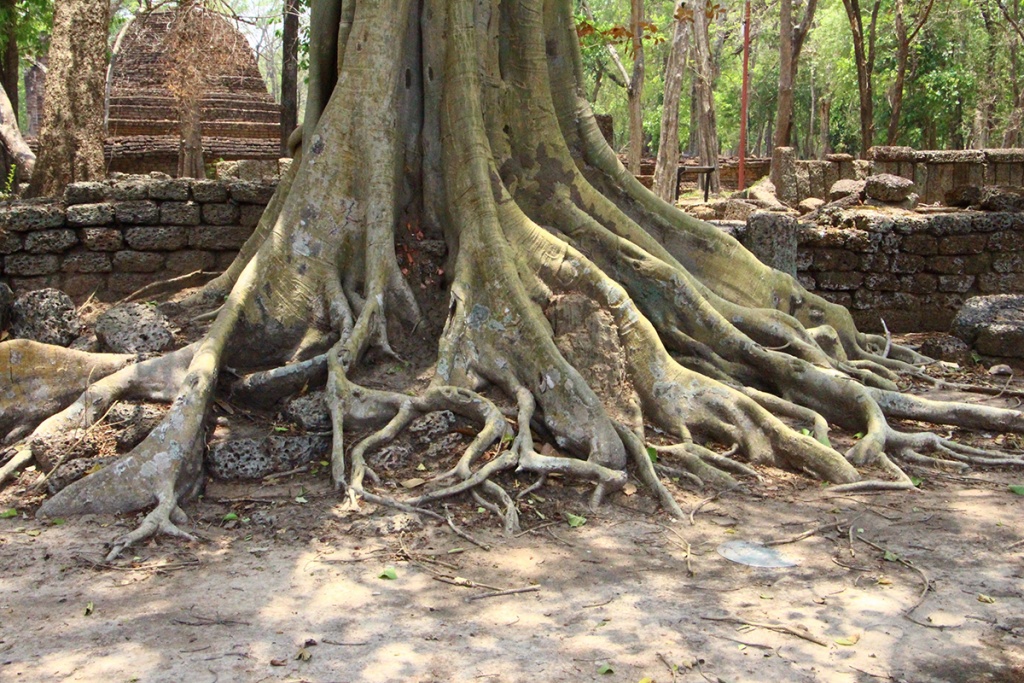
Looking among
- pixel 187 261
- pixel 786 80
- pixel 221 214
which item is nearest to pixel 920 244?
pixel 221 214

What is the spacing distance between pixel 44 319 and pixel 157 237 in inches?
63.4

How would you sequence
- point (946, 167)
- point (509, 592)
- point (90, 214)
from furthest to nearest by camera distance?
point (946, 167)
point (90, 214)
point (509, 592)

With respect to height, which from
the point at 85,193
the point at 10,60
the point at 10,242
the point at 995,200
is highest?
the point at 10,60

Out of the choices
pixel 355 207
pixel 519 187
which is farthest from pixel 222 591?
pixel 519 187

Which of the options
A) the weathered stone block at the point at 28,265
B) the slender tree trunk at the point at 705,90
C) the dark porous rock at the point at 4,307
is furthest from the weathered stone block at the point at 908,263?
the slender tree trunk at the point at 705,90

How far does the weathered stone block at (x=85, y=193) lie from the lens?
741 cm

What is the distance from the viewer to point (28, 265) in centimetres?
725

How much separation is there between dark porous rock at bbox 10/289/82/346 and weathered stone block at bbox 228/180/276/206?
1.86 meters

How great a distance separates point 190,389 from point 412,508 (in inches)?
50.8

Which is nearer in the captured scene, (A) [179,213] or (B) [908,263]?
(A) [179,213]

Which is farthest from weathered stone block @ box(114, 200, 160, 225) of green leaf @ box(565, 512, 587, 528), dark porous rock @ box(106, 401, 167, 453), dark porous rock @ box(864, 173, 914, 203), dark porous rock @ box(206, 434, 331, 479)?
dark porous rock @ box(864, 173, 914, 203)

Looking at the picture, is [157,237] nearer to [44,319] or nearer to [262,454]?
[44,319]

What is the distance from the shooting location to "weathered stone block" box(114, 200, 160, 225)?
7.46 metres

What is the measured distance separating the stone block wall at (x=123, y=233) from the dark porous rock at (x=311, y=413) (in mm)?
2900
